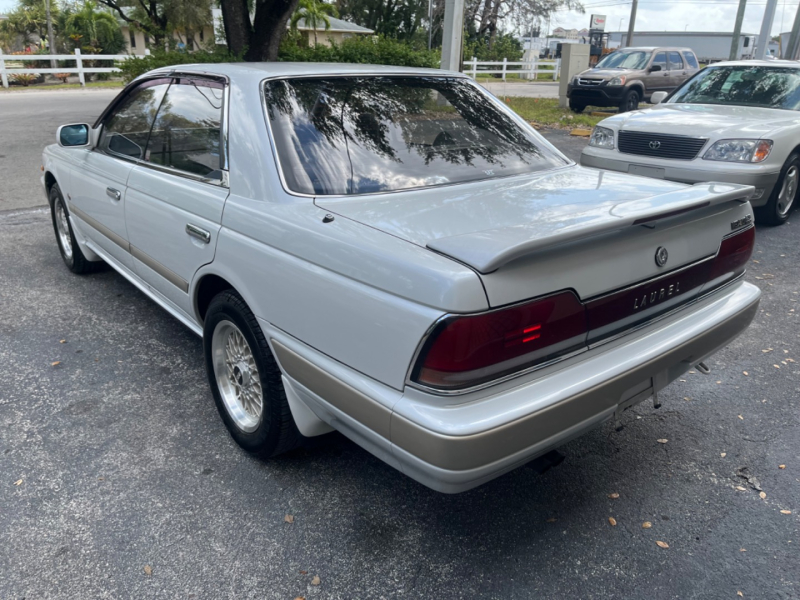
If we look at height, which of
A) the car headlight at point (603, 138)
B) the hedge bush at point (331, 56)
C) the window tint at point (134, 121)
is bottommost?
the car headlight at point (603, 138)

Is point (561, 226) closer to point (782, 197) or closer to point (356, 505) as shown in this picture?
point (356, 505)

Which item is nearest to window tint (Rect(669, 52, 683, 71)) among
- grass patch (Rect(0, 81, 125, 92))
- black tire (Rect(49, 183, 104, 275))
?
black tire (Rect(49, 183, 104, 275))

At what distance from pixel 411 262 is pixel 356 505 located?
124 centimetres

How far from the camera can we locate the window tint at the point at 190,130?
9.99ft

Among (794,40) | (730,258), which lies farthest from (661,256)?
(794,40)

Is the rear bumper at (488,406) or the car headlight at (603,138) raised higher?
the car headlight at (603,138)

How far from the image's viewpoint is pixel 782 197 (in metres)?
6.96

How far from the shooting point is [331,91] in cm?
301

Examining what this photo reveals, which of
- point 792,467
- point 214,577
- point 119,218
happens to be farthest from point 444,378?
point 119,218

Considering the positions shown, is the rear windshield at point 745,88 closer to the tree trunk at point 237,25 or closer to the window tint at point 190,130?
the window tint at point 190,130

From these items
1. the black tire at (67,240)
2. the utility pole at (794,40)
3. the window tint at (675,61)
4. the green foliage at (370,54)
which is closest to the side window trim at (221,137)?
the black tire at (67,240)

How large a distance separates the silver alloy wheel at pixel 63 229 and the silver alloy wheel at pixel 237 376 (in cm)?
279

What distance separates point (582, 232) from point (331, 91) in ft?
4.90

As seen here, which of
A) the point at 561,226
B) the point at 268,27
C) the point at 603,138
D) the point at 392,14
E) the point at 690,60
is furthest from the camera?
the point at 392,14
